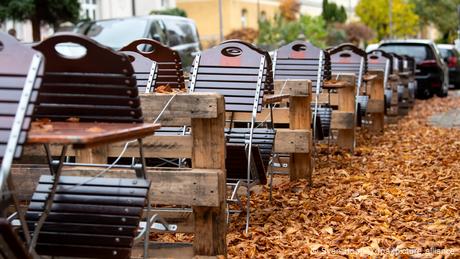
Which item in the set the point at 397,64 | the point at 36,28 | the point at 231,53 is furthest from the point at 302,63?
the point at 36,28

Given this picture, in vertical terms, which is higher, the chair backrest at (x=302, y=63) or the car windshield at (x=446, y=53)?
the chair backrest at (x=302, y=63)

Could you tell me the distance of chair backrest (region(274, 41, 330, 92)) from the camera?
10062 mm

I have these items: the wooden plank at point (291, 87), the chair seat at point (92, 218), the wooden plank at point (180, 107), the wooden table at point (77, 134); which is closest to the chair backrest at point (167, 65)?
the wooden plank at point (291, 87)

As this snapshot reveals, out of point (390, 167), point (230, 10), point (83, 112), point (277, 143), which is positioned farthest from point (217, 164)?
point (230, 10)

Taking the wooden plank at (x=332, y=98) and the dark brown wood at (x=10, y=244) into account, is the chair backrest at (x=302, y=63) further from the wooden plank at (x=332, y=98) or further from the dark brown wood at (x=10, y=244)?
the dark brown wood at (x=10, y=244)

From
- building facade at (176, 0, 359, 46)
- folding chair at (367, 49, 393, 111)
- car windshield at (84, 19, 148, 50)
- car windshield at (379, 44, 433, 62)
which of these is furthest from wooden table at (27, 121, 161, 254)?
building facade at (176, 0, 359, 46)

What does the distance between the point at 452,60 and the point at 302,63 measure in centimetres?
2229

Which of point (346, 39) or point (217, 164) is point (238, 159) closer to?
point (217, 164)

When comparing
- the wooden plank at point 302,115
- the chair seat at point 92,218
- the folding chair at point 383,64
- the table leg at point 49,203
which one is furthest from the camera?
the folding chair at point 383,64

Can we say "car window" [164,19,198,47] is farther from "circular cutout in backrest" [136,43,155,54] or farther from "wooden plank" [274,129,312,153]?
"wooden plank" [274,129,312,153]

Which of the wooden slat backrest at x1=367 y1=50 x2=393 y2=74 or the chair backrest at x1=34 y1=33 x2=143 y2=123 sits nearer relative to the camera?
the chair backrest at x1=34 y1=33 x2=143 y2=123

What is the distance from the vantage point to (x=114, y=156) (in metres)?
6.70

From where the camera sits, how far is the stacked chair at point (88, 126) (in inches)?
167

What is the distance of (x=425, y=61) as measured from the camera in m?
25.8
